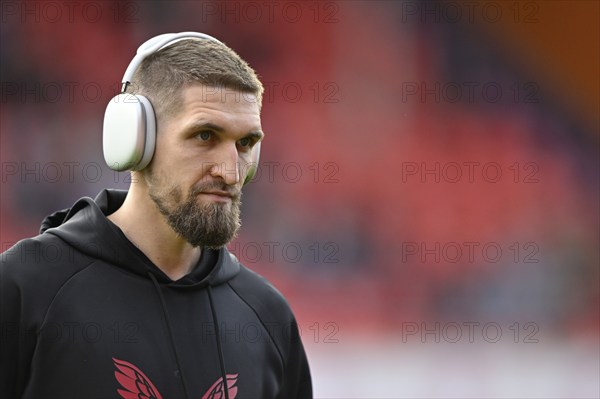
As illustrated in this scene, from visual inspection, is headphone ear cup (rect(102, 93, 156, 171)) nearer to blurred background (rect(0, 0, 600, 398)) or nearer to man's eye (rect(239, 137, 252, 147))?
man's eye (rect(239, 137, 252, 147))

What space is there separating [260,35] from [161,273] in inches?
114

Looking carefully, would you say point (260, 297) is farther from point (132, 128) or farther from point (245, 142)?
point (132, 128)

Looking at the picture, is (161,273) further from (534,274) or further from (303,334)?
(534,274)

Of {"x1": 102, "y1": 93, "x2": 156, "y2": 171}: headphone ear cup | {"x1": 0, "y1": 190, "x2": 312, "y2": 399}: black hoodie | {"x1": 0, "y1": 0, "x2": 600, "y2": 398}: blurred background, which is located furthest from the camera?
{"x1": 0, "y1": 0, "x2": 600, "y2": 398}: blurred background

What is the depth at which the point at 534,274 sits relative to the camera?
444cm

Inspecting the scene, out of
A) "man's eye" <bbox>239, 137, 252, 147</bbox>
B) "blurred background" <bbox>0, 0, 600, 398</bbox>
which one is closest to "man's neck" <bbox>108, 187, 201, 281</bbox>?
"man's eye" <bbox>239, 137, 252, 147</bbox>

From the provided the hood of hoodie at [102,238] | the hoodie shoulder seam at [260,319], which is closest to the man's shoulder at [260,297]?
the hoodie shoulder seam at [260,319]

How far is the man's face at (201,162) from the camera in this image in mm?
1772

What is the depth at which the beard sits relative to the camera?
1781mm

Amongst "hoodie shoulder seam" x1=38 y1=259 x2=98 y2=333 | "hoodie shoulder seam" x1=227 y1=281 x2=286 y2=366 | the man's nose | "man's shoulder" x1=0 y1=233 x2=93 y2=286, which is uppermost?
the man's nose

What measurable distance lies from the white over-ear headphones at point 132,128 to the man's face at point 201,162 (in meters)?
0.03

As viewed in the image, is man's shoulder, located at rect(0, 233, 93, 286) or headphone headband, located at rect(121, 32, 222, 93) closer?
man's shoulder, located at rect(0, 233, 93, 286)

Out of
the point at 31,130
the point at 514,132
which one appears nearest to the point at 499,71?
the point at 514,132

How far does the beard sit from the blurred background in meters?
2.48
